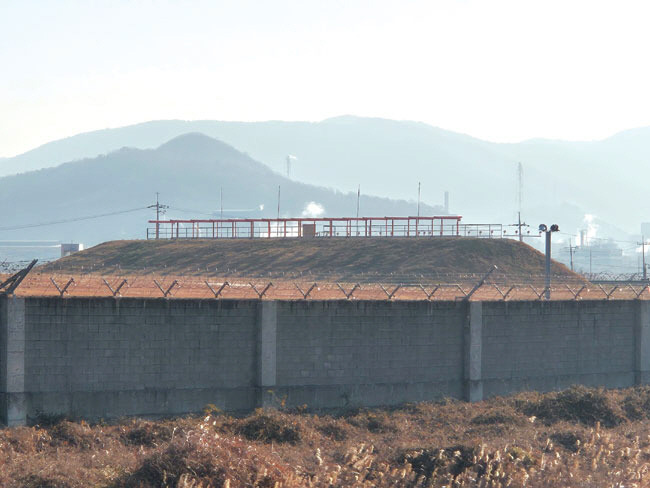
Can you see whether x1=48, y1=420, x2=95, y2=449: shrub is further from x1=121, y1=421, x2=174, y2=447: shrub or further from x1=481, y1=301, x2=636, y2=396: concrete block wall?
x1=481, y1=301, x2=636, y2=396: concrete block wall

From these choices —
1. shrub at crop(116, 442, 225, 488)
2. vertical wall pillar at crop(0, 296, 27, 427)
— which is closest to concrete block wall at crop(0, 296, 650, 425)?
vertical wall pillar at crop(0, 296, 27, 427)

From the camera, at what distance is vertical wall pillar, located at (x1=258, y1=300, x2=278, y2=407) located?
136 ft

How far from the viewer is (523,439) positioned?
37.8 meters

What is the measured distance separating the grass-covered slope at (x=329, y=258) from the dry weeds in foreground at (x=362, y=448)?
3041 centimetres

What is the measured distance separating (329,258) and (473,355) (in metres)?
37.9

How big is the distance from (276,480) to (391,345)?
56.5 feet

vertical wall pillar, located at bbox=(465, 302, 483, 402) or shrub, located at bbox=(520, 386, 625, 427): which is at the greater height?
vertical wall pillar, located at bbox=(465, 302, 483, 402)

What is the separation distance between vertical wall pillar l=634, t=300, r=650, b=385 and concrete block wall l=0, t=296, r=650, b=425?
49 centimetres

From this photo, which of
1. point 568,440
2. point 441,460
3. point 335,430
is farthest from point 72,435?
point 568,440

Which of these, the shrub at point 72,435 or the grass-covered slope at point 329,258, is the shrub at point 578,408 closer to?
the shrub at point 72,435

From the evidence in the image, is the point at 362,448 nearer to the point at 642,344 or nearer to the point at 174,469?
the point at 174,469

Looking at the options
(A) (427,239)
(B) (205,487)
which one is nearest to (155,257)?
(A) (427,239)

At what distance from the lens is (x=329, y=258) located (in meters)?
83.3

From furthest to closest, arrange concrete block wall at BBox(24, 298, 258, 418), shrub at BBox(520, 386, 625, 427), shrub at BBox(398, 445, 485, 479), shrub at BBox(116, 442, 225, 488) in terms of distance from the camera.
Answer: shrub at BBox(520, 386, 625, 427) < concrete block wall at BBox(24, 298, 258, 418) < shrub at BBox(398, 445, 485, 479) < shrub at BBox(116, 442, 225, 488)
